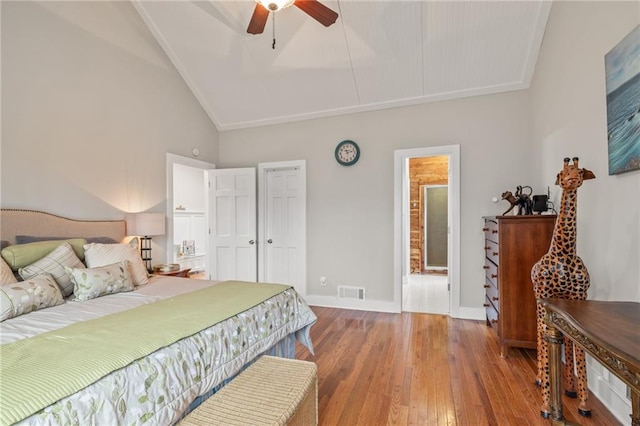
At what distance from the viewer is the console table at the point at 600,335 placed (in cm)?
103

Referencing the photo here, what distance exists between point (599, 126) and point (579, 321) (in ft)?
5.19

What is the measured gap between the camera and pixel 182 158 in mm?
4160

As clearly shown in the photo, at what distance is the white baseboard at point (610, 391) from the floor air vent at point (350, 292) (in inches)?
94.1

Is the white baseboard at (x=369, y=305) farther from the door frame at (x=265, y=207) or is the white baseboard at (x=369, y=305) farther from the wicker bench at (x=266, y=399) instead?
the wicker bench at (x=266, y=399)

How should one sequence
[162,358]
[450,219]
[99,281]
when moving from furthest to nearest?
[450,219], [99,281], [162,358]

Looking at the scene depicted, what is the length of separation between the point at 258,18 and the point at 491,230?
2903mm

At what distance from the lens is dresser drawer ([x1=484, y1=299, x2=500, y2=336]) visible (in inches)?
115

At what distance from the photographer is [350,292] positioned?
4.20 m

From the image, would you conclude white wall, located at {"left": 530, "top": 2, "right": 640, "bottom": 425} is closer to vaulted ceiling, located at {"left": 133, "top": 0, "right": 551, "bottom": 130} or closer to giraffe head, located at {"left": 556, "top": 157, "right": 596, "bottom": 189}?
giraffe head, located at {"left": 556, "top": 157, "right": 596, "bottom": 189}

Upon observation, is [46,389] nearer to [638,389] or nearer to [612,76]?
[638,389]

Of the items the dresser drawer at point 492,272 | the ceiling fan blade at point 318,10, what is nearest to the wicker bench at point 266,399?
the dresser drawer at point 492,272

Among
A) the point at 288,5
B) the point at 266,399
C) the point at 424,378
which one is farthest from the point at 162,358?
the point at 288,5

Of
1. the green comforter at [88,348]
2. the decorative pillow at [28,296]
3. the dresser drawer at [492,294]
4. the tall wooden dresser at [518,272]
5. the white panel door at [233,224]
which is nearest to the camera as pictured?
the green comforter at [88,348]

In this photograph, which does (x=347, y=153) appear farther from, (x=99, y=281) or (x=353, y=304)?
(x=99, y=281)
